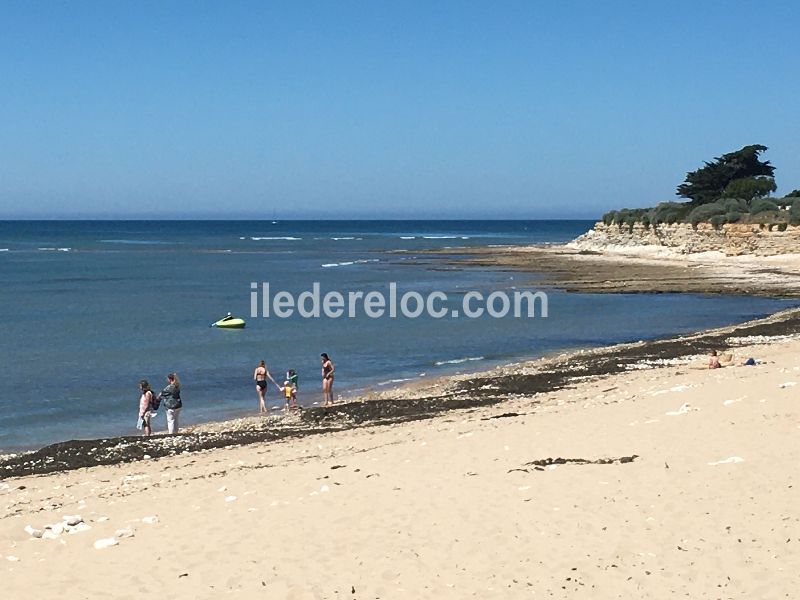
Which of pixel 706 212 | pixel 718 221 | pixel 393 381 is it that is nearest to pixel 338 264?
pixel 706 212

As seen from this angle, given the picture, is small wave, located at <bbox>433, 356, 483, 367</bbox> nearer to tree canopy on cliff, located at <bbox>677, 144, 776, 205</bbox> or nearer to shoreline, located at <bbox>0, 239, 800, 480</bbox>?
shoreline, located at <bbox>0, 239, 800, 480</bbox>

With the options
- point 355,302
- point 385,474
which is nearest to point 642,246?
point 355,302

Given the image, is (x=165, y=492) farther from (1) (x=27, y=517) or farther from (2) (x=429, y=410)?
(2) (x=429, y=410)

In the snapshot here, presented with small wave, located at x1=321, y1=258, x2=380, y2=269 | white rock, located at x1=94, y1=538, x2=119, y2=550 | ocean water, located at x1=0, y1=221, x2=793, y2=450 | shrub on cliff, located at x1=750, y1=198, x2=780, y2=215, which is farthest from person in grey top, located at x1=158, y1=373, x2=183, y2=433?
shrub on cliff, located at x1=750, y1=198, x2=780, y2=215

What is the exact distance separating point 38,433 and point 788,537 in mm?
15231

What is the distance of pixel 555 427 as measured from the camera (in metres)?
14.8

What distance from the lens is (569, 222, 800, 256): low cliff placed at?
2625 inches

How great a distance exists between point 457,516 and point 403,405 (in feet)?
32.6

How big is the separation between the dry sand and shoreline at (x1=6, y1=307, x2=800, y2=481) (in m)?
1.30

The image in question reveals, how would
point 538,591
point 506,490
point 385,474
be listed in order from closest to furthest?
point 538,591 < point 506,490 < point 385,474

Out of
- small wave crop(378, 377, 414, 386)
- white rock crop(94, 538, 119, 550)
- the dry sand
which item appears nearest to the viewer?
the dry sand

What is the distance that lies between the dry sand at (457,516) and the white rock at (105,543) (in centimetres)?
9

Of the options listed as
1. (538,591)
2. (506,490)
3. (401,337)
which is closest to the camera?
(538,591)

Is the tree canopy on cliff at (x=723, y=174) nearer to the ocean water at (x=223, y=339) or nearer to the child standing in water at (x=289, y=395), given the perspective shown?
the ocean water at (x=223, y=339)
